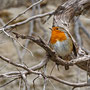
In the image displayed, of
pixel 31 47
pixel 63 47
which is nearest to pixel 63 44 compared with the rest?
pixel 63 47

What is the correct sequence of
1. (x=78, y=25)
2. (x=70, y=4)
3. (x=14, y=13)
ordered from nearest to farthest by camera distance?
(x=70, y=4) < (x=78, y=25) < (x=14, y=13)

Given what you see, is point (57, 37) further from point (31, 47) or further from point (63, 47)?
point (31, 47)

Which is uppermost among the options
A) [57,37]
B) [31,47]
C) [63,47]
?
[31,47]

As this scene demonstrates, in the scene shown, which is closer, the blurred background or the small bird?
the small bird

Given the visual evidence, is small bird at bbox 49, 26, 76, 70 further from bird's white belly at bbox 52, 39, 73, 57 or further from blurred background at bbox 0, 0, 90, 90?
blurred background at bbox 0, 0, 90, 90

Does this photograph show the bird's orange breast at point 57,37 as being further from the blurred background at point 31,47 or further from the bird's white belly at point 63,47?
the blurred background at point 31,47

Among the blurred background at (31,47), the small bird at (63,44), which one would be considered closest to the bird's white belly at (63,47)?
the small bird at (63,44)

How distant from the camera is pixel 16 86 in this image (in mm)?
5082

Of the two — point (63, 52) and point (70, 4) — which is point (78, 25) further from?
point (63, 52)

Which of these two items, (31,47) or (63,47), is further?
(31,47)

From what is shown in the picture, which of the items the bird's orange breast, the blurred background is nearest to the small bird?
the bird's orange breast

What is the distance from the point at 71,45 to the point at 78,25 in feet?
6.07

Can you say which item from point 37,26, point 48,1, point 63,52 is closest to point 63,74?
point 37,26

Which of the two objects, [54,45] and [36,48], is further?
[36,48]
